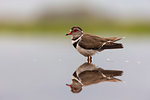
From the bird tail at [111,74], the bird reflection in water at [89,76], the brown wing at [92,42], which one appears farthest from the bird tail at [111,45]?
the bird tail at [111,74]

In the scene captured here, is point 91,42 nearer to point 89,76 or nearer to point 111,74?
point 111,74

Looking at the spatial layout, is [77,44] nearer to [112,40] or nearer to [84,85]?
[112,40]

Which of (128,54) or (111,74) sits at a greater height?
(128,54)

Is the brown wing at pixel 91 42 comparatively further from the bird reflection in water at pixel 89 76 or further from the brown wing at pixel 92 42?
the bird reflection in water at pixel 89 76

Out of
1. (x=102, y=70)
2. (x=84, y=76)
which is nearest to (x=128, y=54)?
(x=102, y=70)

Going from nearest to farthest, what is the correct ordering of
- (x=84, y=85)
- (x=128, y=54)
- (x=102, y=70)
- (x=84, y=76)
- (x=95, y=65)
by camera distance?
1. (x=84, y=85)
2. (x=84, y=76)
3. (x=102, y=70)
4. (x=95, y=65)
5. (x=128, y=54)

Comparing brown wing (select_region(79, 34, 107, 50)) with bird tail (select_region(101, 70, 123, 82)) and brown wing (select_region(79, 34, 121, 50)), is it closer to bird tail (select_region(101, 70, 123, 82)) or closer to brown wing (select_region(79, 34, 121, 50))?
brown wing (select_region(79, 34, 121, 50))
